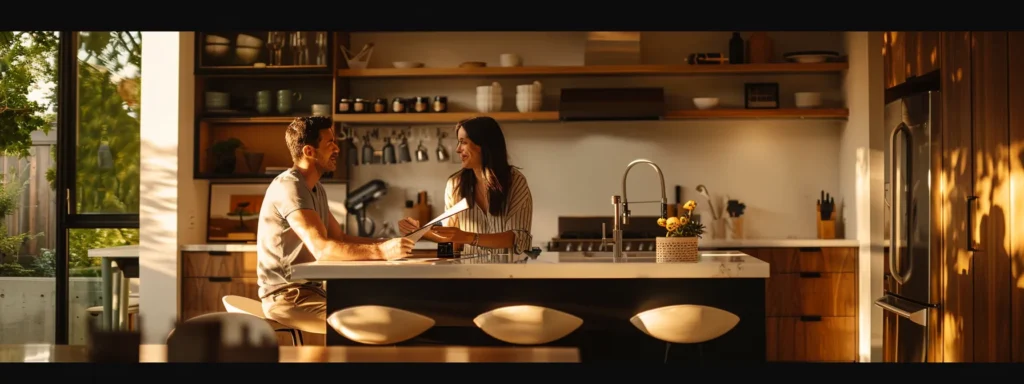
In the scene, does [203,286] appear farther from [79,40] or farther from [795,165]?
[795,165]

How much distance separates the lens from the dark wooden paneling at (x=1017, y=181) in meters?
4.10

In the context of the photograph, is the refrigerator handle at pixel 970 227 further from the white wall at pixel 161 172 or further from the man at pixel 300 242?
the white wall at pixel 161 172

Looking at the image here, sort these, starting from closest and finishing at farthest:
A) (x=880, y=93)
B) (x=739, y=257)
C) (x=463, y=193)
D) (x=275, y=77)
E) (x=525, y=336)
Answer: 1. (x=525, y=336)
2. (x=739, y=257)
3. (x=463, y=193)
4. (x=880, y=93)
5. (x=275, y=77)

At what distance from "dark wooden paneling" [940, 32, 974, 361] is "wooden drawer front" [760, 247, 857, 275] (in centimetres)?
125

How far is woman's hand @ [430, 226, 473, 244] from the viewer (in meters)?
3.68

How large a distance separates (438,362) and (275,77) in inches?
188

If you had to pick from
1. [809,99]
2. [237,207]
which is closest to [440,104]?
[237,207]

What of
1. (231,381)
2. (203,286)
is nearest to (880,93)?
(203,286)

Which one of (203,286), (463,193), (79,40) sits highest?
(79,40)

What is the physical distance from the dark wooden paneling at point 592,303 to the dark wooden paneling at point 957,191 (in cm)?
175

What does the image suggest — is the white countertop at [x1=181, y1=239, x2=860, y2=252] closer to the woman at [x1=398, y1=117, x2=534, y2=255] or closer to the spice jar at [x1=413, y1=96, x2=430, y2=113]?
the spice jar at [x1=413, y1=96, x2=430, y2=113]

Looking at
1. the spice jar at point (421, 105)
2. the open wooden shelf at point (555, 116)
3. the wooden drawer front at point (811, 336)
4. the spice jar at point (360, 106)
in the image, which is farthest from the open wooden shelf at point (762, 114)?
the spice jar at point (360, 106)

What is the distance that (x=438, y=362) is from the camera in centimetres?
214

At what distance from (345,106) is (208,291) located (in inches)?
59.5
